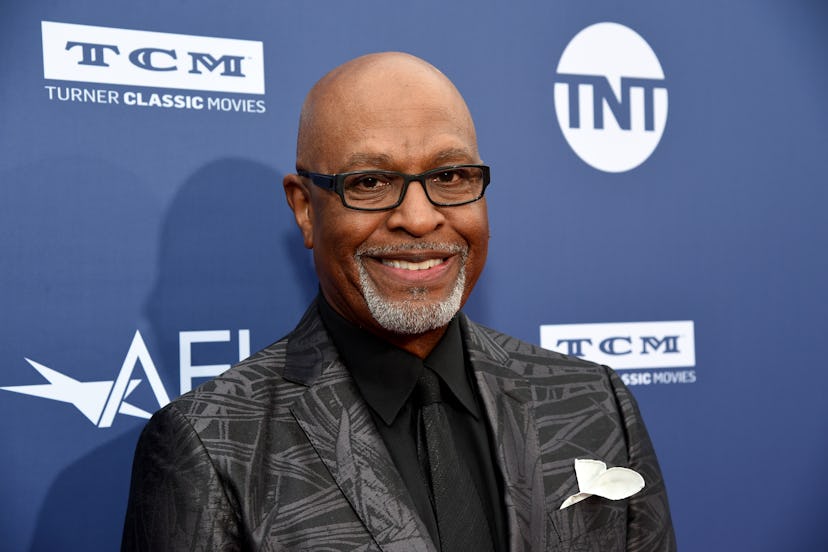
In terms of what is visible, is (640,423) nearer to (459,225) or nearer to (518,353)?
(518,353)

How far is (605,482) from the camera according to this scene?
1.25m

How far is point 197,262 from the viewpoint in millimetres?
1551

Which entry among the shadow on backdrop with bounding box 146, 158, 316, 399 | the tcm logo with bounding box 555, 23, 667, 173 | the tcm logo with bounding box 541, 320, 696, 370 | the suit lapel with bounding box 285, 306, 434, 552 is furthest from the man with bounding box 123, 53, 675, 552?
the tcm logo with bounding box 555, 23, 667, 173

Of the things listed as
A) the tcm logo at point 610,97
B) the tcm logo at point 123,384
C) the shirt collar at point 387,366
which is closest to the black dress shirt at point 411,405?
the shirt collar at point 387,366

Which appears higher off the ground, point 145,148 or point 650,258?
point 145,148

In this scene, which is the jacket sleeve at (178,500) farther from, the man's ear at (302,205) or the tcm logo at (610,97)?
the tcm logo at (610,97)

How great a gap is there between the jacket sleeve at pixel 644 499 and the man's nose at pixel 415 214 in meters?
0.47

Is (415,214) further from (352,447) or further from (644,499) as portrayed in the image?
(644,499)

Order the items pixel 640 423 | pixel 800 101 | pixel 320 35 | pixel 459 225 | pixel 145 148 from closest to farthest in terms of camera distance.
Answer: pixel 459 225
pixel 640 423
pixel 145 148
pixel 320 35
pixel 800 101

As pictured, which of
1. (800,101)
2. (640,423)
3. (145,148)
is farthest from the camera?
(800,101)

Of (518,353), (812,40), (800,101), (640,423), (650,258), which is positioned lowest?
(640,423)

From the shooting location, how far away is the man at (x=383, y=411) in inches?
43.8

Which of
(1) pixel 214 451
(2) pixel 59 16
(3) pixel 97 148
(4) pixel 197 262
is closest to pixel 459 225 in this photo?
(1) pixel 214 451

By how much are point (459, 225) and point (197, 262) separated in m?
A: 0.58
